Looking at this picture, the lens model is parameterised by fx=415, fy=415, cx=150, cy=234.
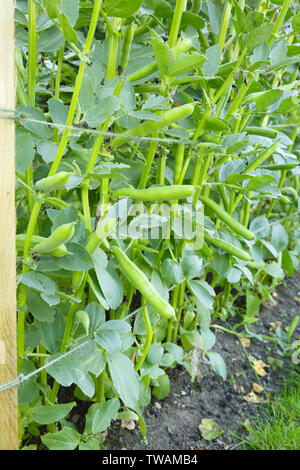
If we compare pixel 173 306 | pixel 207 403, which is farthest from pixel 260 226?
pixel 207 403

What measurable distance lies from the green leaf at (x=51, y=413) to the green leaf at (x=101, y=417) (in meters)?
0.11

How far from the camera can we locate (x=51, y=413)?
30.1 inches

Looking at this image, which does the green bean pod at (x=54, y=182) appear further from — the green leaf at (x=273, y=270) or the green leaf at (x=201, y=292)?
the green leaf at (x=273, y=270)

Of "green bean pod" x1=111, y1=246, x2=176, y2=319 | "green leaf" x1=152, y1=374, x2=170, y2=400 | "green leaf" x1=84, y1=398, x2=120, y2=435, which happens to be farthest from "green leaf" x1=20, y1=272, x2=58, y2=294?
"green leaf" x1=152, y1=374, x2=170, y2=400

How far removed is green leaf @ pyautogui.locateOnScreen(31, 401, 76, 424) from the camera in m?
0.75

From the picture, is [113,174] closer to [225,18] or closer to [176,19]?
[176,19]

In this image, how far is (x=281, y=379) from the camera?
4.54 ft

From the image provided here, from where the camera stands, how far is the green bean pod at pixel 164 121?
66 centimetres

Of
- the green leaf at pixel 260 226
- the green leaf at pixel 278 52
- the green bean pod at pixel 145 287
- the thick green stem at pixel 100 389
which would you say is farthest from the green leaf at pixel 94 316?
the green leaf at pixel 260 226

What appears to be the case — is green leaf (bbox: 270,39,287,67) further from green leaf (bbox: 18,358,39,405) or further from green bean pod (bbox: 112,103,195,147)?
green leaf (bbox: 18,358,39,405)

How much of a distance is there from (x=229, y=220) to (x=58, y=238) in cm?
48

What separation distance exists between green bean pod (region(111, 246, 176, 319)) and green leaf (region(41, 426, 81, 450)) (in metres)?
0.38
